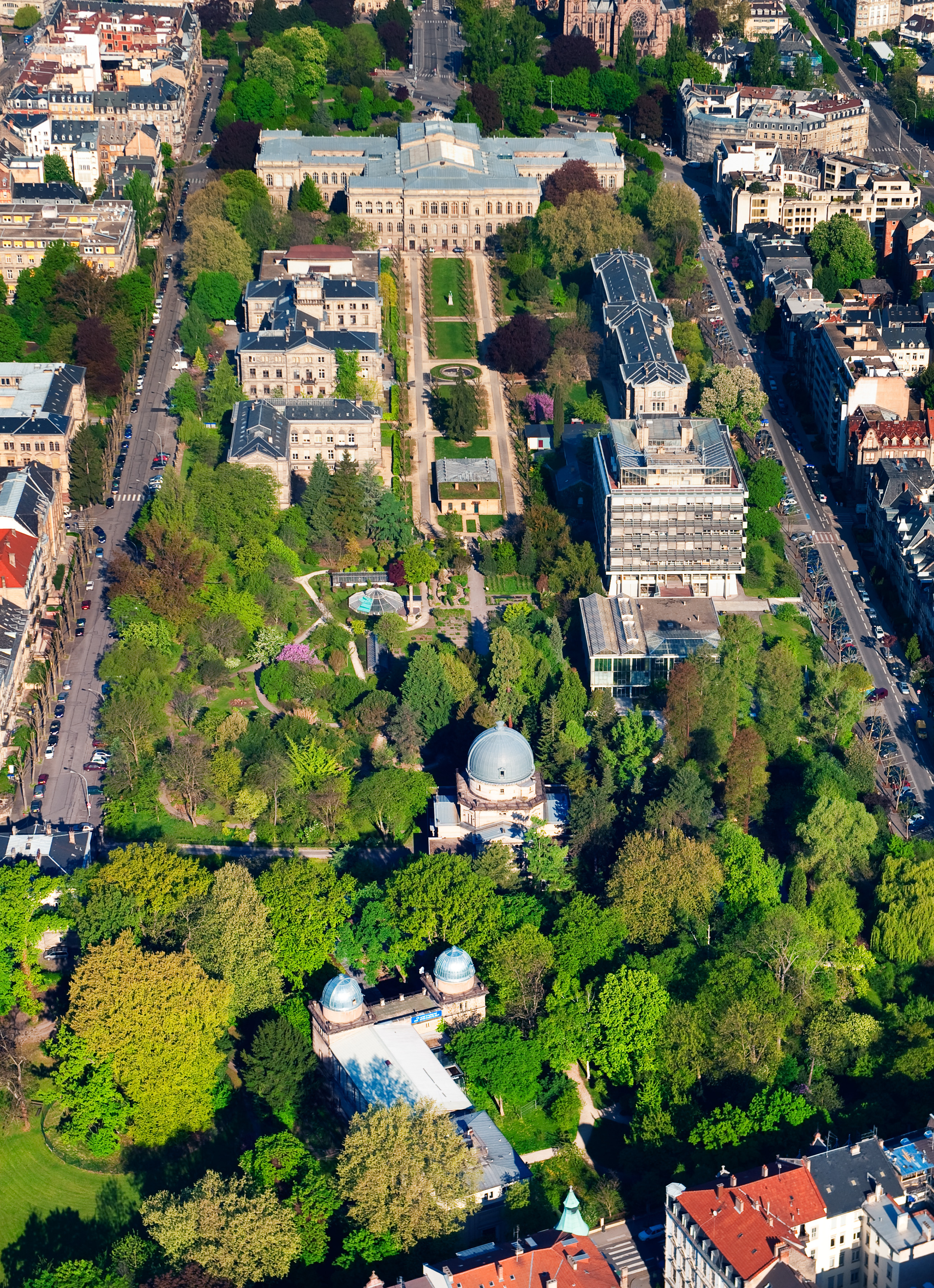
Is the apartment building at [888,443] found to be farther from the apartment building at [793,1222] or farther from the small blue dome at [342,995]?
the apartment building at [793,1222]

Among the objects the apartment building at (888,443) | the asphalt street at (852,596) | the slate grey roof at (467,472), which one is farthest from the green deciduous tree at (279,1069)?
the apartment building at (888,443)

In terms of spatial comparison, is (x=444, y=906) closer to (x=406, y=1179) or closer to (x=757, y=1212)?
(x=406, y=1179)

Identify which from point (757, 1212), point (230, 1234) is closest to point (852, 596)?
point (757, 1212)

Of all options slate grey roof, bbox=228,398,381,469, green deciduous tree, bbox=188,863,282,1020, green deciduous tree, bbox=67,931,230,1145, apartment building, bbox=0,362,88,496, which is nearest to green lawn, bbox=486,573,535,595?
slate grey roof, bbox=228,398,381,469

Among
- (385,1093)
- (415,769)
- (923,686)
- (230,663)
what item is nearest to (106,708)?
(230,663)

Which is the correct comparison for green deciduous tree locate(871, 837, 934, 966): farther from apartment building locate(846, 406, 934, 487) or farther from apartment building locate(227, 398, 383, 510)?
apartment building locate(227, 398, 383, 510)

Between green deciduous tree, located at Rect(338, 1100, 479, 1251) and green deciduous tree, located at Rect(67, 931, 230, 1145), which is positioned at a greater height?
green deciduous tree, located at Rect(338, 1100, 479, 1251)
